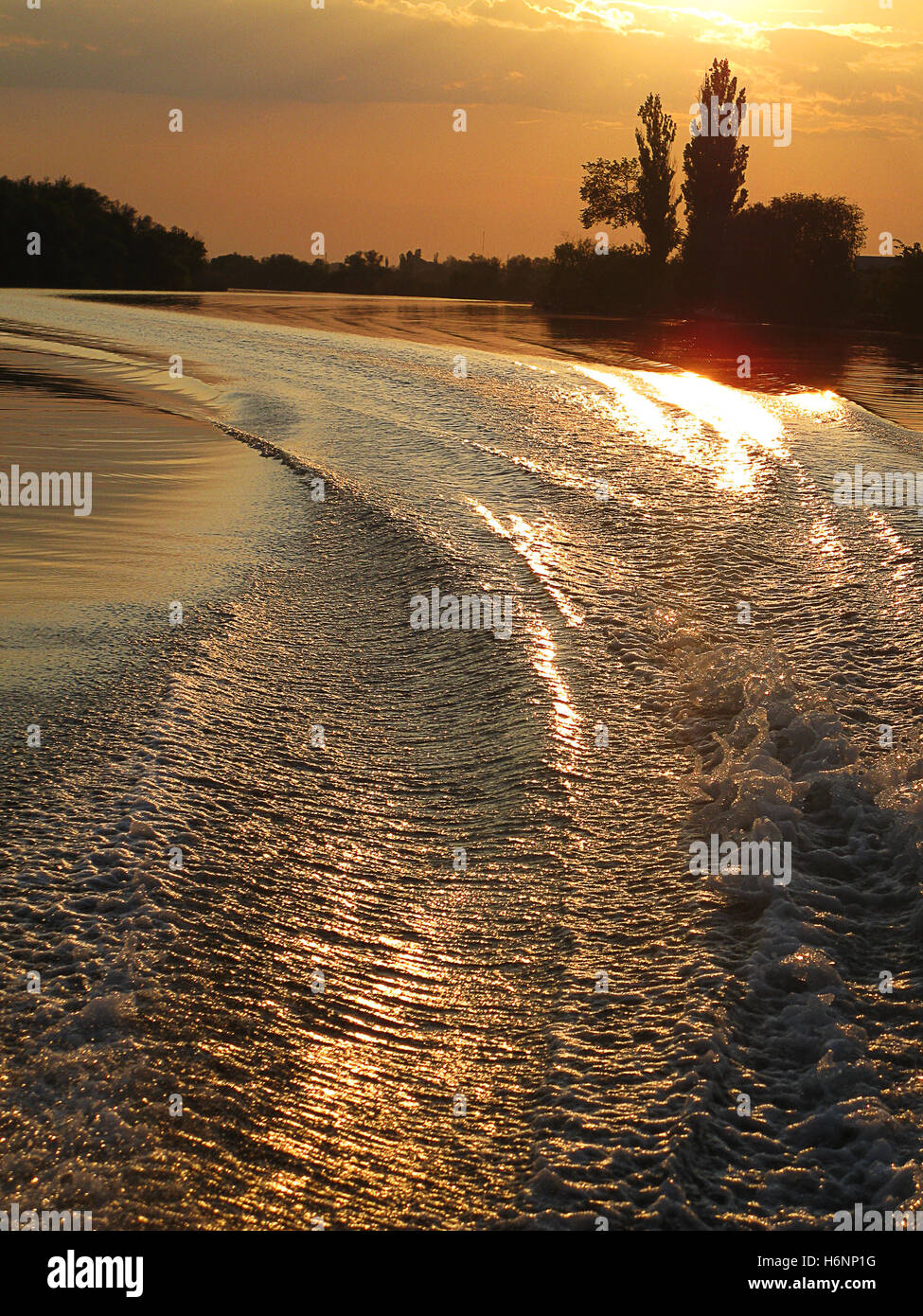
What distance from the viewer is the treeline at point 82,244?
54.4m

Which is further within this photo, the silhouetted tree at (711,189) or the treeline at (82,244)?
the treeline at (82,244)

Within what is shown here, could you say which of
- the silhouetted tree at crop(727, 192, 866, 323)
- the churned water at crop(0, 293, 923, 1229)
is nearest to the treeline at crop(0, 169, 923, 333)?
the silhouetted tree at crop(727, 192, 866, 323)

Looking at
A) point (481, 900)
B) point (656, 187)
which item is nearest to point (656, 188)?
point (656, 187)

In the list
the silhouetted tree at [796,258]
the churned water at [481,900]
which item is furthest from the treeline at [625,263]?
the churned water at [481,900]

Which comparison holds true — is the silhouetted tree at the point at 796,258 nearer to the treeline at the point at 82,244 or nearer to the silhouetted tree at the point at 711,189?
the silhouetted tree at the point at 711,189

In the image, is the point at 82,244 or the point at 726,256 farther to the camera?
the point at 82,244

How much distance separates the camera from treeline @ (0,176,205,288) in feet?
179

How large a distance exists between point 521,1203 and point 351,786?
7.59ft

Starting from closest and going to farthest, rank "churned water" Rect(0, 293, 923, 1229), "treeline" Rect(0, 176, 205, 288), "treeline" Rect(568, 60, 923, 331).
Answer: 1. "churned water" Rect(0, 293, 923, 1229)
2. "treeline" Rect(568, 60, 923, 331)
3. "treeline" Rect(0, 176, 205, 288)

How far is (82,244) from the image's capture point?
57469 mm

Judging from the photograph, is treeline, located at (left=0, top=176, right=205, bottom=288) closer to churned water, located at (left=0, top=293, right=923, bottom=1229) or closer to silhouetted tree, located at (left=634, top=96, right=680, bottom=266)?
silhouetted tree, located at (left=634, top=96, right=680, bottom=266)

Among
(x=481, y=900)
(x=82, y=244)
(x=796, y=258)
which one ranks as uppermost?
(x=82, y=244)

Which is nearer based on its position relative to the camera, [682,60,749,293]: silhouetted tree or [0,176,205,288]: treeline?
[682,60,749,293]: silhouetted tree

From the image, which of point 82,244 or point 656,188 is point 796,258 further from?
point 82,244
